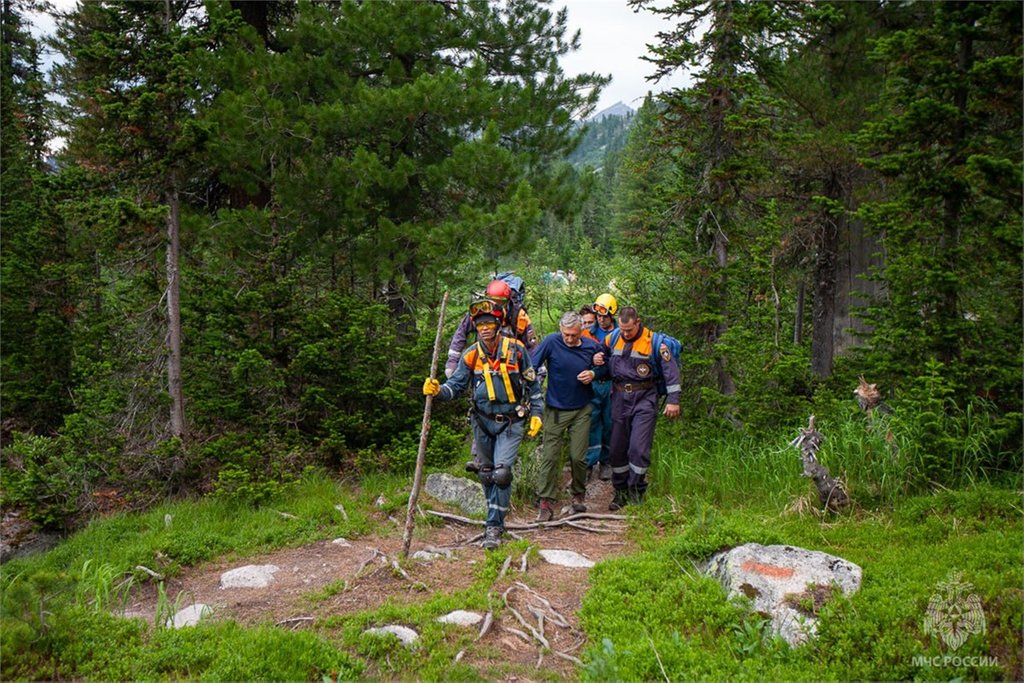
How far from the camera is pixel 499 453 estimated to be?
21.8 ft

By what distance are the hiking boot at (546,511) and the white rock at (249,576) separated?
10.0 ft

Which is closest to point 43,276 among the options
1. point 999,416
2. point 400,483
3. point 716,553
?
point 400,483

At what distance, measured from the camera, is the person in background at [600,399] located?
8141 mm

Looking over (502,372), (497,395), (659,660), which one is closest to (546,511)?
(497,395)

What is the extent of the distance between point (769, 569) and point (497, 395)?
10.1 ft

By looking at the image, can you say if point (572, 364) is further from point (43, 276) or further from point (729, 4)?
point (43, 276)

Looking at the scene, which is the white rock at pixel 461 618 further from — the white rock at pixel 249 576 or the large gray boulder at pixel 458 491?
the large gray boulder at pixel 458 491

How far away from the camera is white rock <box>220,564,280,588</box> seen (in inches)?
241

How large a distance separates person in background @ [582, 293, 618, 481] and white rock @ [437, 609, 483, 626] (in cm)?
357

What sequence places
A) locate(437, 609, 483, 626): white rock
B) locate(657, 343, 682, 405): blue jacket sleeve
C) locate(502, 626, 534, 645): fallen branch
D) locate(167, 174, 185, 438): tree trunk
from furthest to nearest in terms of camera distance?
1. locate(167, 174, 185, 438): tree trunk
2. locate(657, 343, 682, 405): blue jacket sleeve
3. locate(437, 609, 483, 626): white rock
4. locate(502, 626, 534, 645): fallen branch

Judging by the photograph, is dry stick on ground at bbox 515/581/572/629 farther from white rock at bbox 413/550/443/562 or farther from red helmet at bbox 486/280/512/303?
red helmet at bbox 486/280/512/303

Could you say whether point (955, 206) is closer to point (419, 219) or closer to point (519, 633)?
point (519, 633)

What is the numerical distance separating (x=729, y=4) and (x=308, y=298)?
745 centimetres

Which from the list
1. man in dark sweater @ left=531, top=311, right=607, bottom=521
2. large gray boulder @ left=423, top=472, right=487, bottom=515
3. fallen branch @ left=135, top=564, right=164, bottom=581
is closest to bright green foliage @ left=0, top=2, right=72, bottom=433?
fallen branch @ left=135, top=564, right=164, bottom=581
